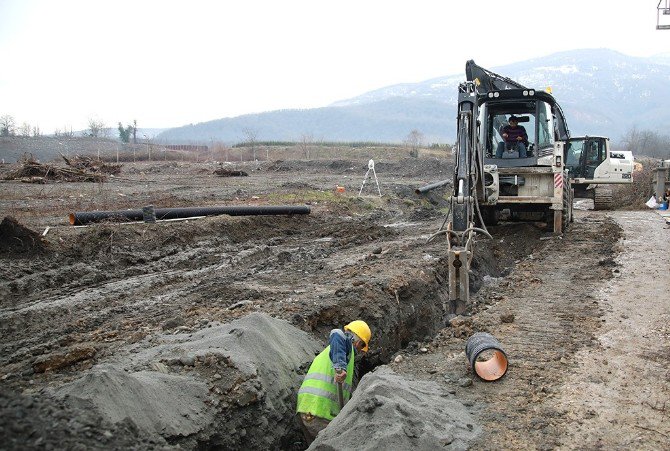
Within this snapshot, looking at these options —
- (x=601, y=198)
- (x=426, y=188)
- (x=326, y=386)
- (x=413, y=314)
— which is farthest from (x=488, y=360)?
(x=601, y=198)

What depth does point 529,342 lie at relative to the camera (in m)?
7.04

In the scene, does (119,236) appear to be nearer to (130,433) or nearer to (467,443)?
(130,433)

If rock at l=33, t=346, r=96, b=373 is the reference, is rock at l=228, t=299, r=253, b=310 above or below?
above

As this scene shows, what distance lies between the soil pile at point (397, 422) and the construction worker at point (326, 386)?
360mm

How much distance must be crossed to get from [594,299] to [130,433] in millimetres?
6629

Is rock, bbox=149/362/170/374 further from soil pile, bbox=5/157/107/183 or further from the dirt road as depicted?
soil pile, bbox=5/157/107/183

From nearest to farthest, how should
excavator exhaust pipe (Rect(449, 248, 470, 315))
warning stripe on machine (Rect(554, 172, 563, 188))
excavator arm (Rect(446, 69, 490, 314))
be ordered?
excavator exhaust pipe (Rect(449, 248, 470, 315))
excavator arm (Rect(446, 69, 490, 314))
warning stripe on machine (Rect(554, 172, 563, 188))

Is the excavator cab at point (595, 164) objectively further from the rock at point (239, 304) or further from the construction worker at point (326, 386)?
the construction worker at point (326, 386)

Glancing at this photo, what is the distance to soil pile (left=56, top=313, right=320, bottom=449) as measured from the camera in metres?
4.85

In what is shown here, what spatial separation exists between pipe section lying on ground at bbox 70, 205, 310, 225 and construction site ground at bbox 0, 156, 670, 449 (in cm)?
32

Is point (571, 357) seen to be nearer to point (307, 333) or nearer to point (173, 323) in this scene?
point (307, 333)

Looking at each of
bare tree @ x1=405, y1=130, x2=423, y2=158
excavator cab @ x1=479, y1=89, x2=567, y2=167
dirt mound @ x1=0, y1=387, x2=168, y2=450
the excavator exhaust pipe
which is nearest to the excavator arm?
the excavator exhaust pipe

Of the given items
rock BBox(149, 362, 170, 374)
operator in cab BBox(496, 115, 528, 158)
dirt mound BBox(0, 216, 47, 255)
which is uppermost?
operator in cab BBox(496, 115, 528, 158)

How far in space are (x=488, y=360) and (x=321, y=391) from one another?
1.76 m
